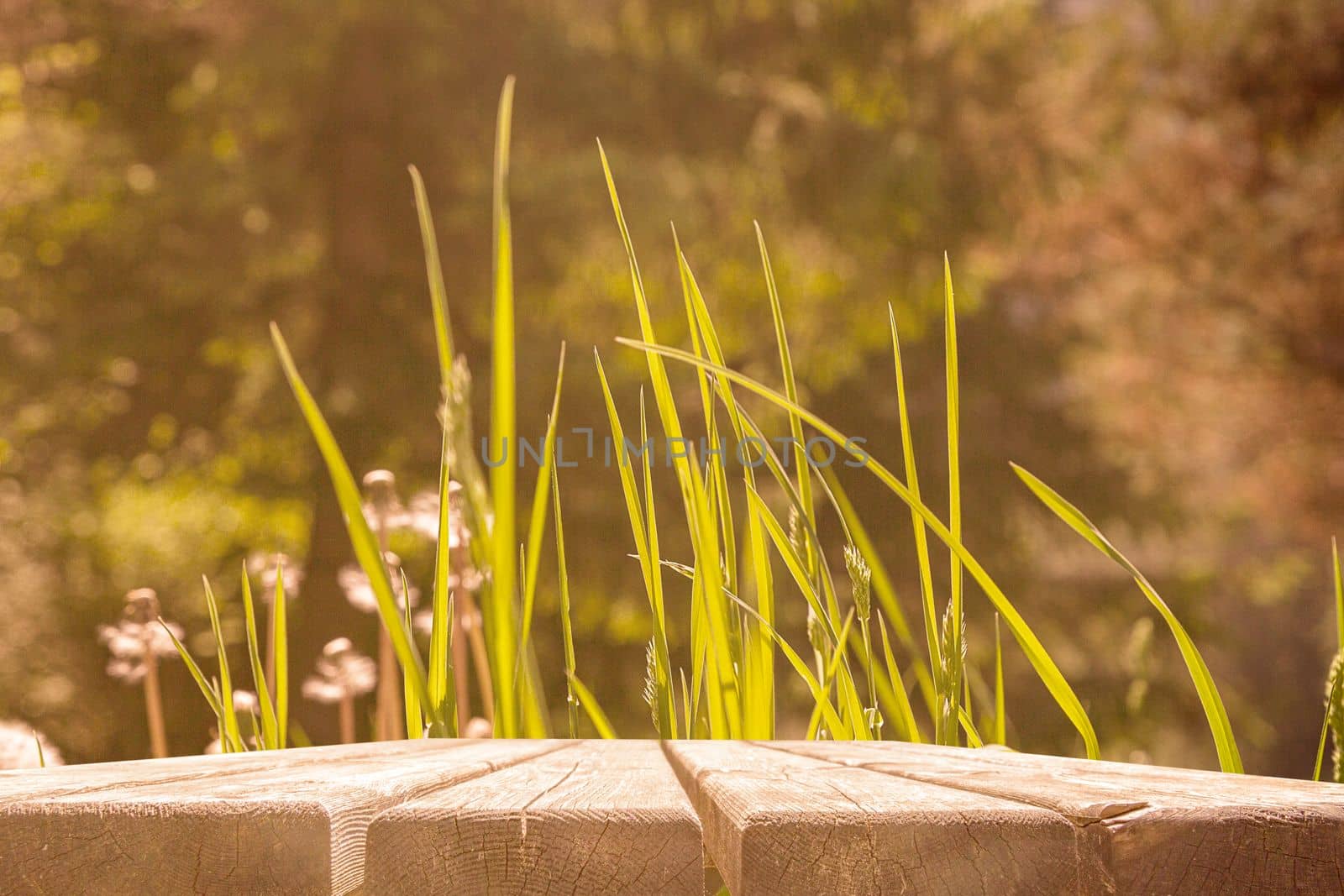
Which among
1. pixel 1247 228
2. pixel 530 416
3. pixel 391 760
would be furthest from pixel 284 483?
pixel 1247 228

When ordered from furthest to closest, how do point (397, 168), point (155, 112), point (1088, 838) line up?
point (155, 112) < point (397, 168) < point (1088, 838)

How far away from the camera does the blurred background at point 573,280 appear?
407 centimetres

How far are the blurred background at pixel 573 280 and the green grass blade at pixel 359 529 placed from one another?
317 cm

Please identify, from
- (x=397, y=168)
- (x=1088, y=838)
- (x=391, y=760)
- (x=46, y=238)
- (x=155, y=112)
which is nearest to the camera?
(x=1088, y=838)

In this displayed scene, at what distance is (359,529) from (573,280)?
397 cm

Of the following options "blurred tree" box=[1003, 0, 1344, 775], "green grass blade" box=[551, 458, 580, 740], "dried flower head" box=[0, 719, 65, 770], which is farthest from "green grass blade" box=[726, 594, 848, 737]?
"blurred tree" box=[1003, 0, 1344, 775]

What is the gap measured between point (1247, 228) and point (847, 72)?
10.5 ft

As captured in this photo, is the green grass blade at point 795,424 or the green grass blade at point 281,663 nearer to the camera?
the green grass blade at point 795,424

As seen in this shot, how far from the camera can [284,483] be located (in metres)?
4.10

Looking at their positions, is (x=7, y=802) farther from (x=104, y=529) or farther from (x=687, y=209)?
(x=104, y=529)

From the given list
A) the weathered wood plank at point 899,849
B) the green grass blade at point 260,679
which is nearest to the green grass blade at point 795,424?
the weathered wood plank at point 899,849

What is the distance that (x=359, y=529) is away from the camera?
0.46 m

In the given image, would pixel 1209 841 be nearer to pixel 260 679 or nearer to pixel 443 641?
pixel 443 641

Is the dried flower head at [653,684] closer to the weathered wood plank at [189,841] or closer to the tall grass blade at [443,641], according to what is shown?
the tall grass blade at [443,641]
